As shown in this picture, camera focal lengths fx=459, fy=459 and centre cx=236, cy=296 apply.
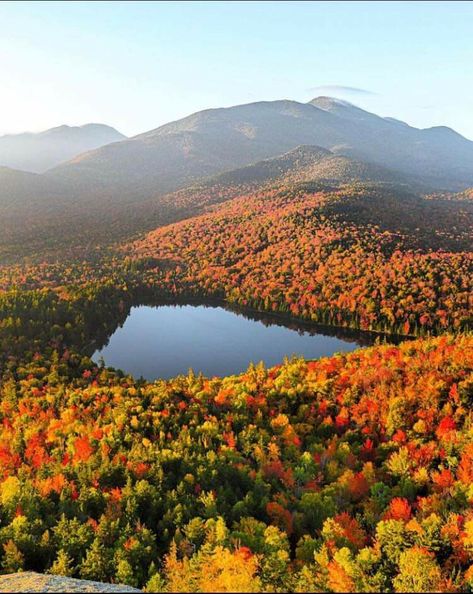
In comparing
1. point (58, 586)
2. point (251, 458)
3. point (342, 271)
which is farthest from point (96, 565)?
point (342, 271)

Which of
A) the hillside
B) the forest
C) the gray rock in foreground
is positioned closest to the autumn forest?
the forest

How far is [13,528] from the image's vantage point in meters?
39.8

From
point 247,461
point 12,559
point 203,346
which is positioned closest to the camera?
point 12,559

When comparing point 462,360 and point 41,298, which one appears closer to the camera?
point 462,360

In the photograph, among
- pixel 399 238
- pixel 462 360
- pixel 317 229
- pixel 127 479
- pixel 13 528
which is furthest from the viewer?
pixel 317 229

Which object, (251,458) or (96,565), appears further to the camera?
(251,458)

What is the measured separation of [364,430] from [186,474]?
86.6ft

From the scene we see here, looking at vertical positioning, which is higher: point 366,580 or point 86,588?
point 86,588

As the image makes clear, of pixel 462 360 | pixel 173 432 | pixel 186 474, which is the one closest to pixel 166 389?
pixel 173 432

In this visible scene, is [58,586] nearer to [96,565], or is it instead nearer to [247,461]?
[96,565]

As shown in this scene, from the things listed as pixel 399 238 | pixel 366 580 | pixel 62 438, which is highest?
pixel 399 238

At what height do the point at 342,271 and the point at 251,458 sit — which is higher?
the point at 342,271

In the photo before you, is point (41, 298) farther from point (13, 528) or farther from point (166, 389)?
point (13, 528)

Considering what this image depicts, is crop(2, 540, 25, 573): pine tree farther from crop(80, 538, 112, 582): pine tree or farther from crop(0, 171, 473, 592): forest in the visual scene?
crop(80, 538, 112, 582): pine tree
